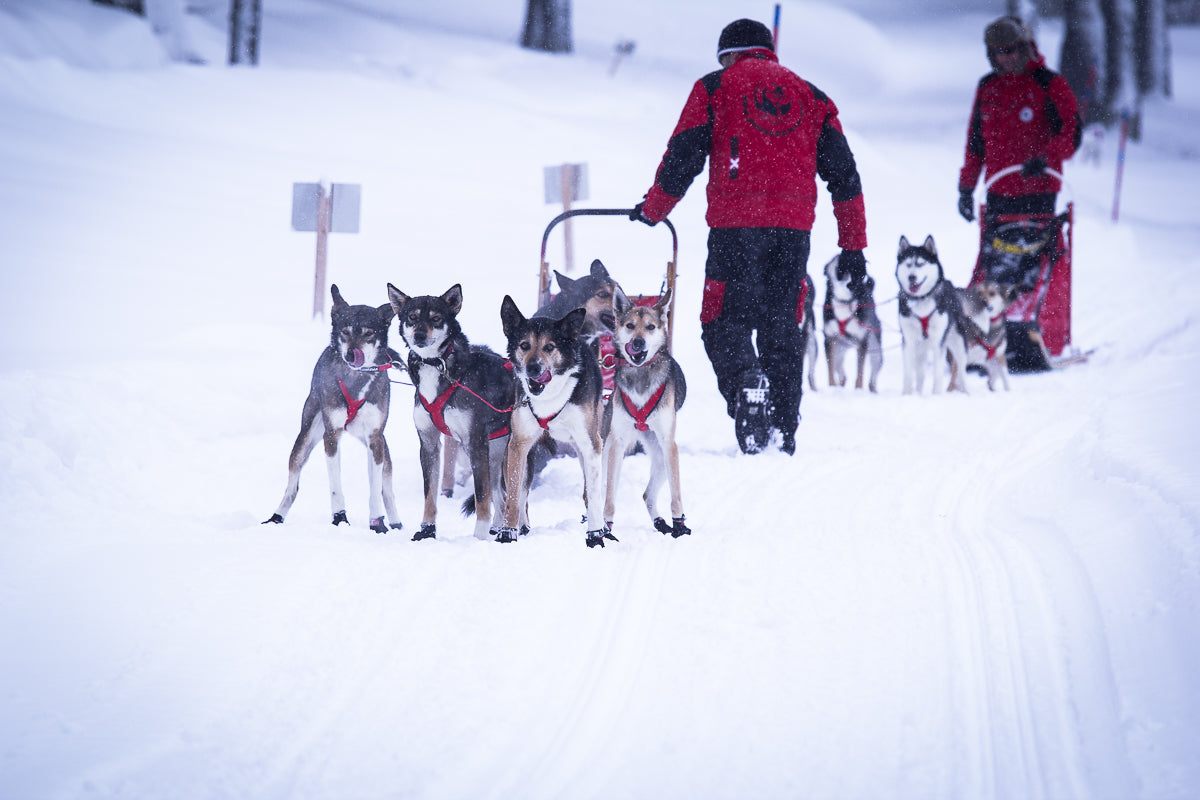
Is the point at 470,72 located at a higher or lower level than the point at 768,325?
higher

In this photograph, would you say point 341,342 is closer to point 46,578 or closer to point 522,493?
point 522,493

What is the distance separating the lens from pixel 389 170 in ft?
36.9

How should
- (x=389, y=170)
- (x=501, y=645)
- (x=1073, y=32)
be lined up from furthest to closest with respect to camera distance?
(x=1073, y=32), (x=389, y=170), (x=501, y=645)

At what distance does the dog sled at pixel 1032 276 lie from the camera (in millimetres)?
6938

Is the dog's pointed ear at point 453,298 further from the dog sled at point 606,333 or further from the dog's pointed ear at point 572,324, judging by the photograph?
the dog sled at point 606,333

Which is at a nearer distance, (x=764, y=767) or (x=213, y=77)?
(x=764, y=767)

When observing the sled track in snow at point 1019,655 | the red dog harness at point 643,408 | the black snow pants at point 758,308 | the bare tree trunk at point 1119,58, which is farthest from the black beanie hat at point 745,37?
the bare tree trunk at point 1119,58

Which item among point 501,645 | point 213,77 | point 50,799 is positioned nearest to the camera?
point 50,799

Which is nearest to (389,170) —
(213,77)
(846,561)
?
(213,77)

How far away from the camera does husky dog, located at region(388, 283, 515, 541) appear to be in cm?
299

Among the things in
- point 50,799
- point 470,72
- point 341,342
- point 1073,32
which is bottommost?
point 50,799

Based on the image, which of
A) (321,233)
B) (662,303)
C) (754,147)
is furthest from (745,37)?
(321,233)

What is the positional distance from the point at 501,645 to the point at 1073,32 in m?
24.3

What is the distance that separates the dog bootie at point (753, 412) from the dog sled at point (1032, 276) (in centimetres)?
351
